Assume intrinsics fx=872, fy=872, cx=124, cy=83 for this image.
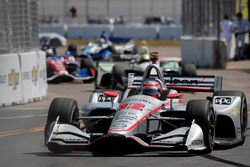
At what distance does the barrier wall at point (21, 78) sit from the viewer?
67.5ft

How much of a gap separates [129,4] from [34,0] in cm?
3658

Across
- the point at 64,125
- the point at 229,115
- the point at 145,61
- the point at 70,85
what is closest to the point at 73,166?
the point at 64,125

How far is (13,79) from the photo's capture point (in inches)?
820

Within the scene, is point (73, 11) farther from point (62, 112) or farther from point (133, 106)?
point (133, 106)

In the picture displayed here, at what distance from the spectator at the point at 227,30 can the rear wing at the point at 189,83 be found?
1957 centimetres

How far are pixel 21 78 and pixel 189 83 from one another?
A: 706cm

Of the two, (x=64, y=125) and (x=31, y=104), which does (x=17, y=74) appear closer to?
(x=31, y=104)

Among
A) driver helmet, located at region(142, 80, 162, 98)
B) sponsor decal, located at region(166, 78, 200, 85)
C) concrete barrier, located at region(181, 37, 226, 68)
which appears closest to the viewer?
driver helmet, located at region(142, 80, 162, 98)

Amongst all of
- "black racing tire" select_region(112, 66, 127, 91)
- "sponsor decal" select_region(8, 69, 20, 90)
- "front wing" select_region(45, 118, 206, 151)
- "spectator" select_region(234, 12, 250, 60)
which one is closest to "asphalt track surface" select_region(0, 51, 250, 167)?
"front wing" select_region(45, 118, 206, 151)

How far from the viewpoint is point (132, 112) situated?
40.3 ft

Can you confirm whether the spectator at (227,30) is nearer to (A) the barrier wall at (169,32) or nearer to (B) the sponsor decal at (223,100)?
(A) the barrier wall at (169,32)

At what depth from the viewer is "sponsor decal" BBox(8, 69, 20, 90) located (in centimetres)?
2072

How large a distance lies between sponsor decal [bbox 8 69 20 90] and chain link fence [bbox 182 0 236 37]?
41.5 feet

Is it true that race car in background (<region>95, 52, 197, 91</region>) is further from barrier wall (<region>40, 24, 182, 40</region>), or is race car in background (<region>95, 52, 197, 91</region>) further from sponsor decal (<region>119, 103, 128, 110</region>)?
barrier wall (<region>40, 24, 182, 40</region>)
